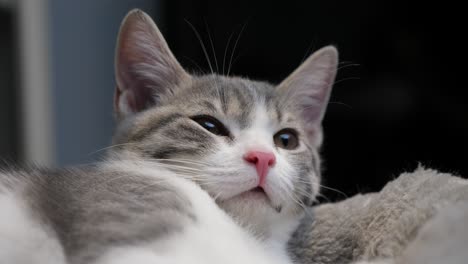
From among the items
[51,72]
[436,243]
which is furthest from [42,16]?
[436,243]

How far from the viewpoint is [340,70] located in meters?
2.26

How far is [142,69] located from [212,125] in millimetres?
266

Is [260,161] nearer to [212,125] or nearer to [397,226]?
[212,125]

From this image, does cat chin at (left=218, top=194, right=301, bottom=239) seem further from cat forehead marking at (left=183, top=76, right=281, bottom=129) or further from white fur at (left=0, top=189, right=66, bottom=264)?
white fur at (left=0, top=189, right=66, bottom=264)

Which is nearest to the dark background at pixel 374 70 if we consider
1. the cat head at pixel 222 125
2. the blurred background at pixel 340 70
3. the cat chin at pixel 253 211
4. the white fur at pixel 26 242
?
the blurred background at pixel 340 70

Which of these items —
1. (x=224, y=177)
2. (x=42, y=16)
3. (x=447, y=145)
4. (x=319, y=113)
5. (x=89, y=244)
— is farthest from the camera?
(x=42, y=16)

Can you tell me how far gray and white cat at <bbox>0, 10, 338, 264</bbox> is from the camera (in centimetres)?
82

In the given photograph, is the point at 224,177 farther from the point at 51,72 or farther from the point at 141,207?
the point at 51,72

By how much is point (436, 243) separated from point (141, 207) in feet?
1.64

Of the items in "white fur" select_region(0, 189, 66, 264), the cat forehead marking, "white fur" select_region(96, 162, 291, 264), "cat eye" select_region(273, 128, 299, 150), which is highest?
the cat forehead marking

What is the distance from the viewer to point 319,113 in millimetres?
1403

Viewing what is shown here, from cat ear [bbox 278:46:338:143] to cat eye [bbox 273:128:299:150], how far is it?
116 millimetres

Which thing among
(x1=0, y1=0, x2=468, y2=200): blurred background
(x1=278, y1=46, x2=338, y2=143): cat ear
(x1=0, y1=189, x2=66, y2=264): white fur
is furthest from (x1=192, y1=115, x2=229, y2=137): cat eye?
(x1=0, y1=0, x2=468, y2=200): blurred background

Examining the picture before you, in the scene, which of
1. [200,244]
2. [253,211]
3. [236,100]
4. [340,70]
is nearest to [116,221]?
[200,244]
